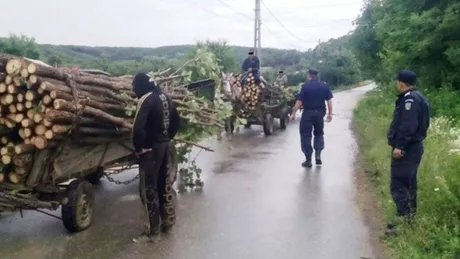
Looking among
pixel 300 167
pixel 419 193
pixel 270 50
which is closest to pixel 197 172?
pixel 300 167

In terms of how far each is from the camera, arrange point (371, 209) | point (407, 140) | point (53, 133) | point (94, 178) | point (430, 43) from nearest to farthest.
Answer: point (53, 133) < point (407, 140) < point (371, 209) < point (94, 178) < point (430, 43)

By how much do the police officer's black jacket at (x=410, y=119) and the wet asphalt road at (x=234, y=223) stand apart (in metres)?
1.24

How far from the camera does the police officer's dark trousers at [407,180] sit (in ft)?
21.4

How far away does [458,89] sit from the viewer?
1380 centimetres

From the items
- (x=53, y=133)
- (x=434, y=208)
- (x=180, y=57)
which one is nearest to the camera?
(x=53, y=133)

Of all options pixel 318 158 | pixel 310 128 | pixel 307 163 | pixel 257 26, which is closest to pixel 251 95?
pixel 310 128

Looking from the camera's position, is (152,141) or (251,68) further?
(251,68)

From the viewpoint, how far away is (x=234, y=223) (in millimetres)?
7332

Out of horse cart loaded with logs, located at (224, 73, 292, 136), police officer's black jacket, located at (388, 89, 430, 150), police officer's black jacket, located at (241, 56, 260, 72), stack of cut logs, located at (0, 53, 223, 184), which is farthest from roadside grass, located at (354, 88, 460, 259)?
police officer's black jacket, located at (241, 56, 260, 72)

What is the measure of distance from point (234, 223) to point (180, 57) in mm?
19323

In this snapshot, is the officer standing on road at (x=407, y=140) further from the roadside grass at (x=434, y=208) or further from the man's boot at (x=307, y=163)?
the man's boot at (x=307, y=163)

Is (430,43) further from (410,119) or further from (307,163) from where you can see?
(410,119)

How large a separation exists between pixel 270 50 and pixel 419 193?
85.6 metres

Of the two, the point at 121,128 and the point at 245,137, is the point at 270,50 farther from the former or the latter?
the point at 121,128
